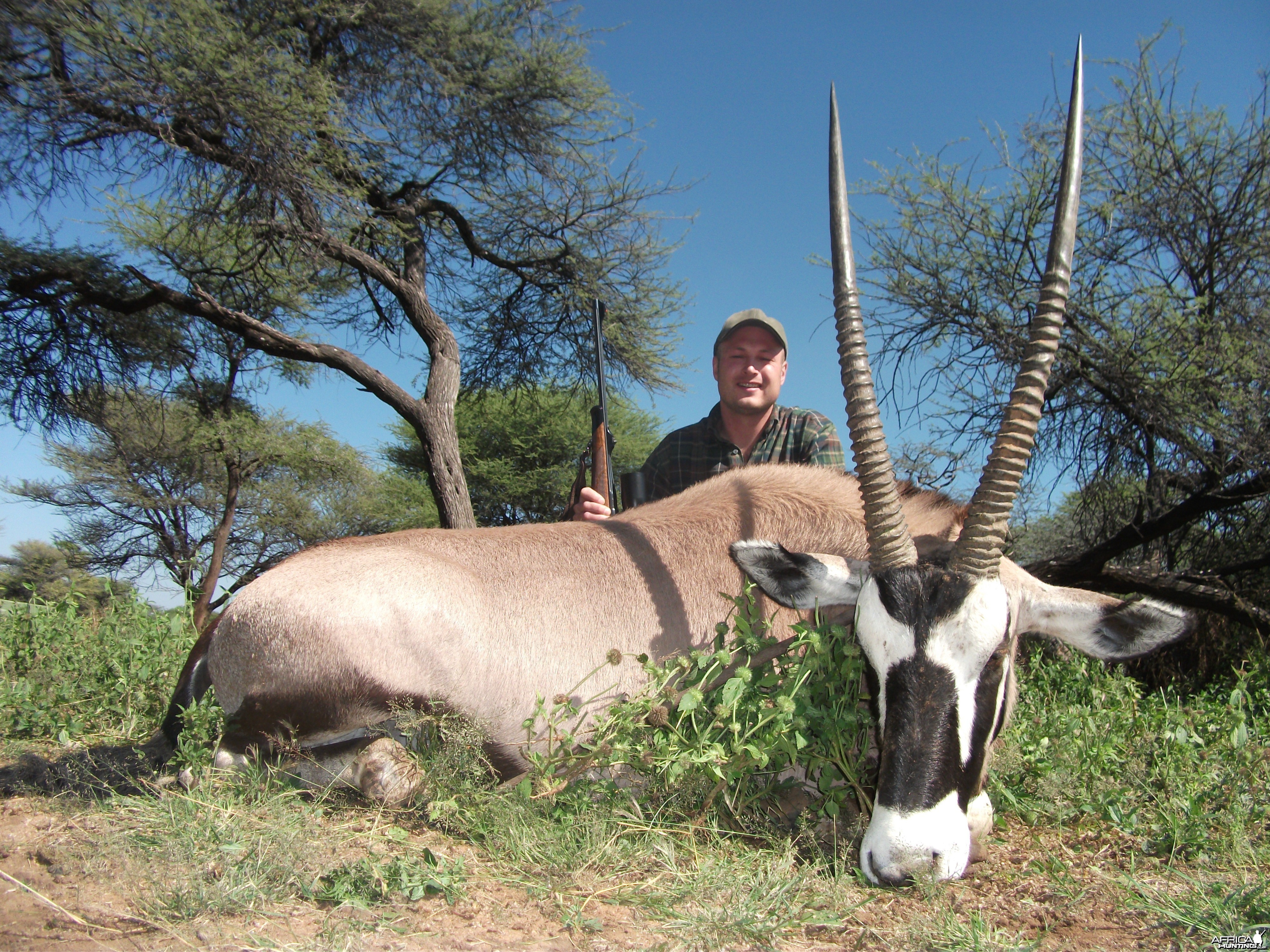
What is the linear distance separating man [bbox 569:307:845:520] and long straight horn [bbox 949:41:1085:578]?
2245 mm

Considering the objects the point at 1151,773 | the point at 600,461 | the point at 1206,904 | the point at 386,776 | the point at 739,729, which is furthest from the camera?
the point at 600,461

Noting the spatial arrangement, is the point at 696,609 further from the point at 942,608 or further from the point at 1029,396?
the point at 1029,396

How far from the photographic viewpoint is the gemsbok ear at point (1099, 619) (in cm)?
325

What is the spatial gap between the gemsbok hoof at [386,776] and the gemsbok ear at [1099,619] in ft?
7.78

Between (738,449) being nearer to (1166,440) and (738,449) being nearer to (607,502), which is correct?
(607,502)

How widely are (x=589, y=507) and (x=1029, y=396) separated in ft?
8.97

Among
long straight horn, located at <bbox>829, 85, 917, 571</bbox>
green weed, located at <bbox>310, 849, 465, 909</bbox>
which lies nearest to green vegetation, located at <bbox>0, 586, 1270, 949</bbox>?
green weed, located at <bbox>310, 849, 465, 909</bbox>

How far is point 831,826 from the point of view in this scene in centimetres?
311

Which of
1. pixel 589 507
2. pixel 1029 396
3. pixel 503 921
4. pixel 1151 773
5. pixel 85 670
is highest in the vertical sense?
pixel 1029 396

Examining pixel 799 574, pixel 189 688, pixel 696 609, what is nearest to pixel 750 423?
pixel 696 609

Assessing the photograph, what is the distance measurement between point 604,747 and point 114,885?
1576 millimetres

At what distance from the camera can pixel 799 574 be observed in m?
3.39

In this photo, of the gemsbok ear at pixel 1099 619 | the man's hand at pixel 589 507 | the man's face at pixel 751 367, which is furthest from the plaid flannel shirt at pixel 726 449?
the gemsbok ear at pixel 1099 619

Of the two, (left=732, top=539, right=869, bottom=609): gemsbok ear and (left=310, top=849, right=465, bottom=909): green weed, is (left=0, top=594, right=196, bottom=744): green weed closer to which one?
(left=310, top=849, right=465, bottom=909): green weed
